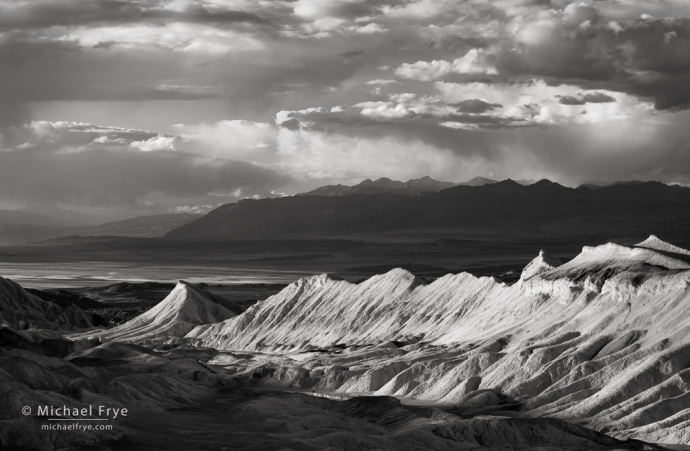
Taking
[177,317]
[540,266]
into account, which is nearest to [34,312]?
[177,317]

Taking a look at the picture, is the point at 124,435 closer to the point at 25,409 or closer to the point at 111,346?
the point at 25,409

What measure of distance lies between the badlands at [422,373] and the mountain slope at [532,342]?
0.15m

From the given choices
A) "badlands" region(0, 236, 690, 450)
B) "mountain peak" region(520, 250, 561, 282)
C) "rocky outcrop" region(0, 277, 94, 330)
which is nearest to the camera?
"badlands" region(0, 236, 690, 450)

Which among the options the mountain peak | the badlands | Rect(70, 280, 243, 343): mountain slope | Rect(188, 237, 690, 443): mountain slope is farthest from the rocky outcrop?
the mountain peak

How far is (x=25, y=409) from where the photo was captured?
50.0m

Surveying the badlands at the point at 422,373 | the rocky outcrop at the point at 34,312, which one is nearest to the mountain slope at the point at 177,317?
the badlands at the point at 422,373

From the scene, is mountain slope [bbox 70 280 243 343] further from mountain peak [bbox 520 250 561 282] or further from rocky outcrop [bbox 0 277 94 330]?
mountain peak [bbox 520 250 561 282]

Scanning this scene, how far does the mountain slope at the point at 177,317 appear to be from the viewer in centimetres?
11244

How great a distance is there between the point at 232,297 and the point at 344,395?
10219 centimetres

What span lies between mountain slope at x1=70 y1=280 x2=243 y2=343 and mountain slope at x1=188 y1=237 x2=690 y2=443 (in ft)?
40.2

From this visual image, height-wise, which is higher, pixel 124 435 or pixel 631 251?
pixel 631 251

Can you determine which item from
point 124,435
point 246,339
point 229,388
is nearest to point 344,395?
point 229,388

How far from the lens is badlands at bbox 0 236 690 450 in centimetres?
4956

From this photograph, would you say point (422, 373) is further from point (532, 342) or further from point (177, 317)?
point (177, 317)
